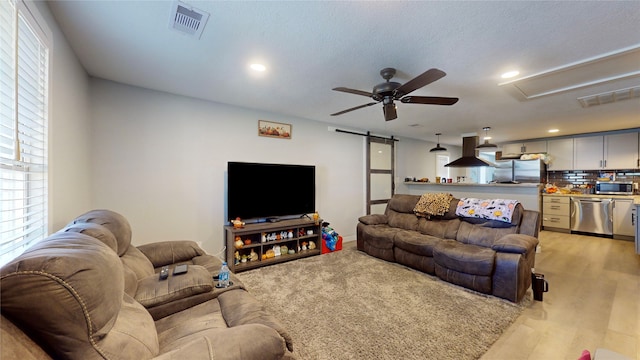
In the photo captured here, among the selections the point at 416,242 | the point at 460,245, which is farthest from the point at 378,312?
the point at 460,245

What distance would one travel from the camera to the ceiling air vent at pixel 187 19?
160 cm

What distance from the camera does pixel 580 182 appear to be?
5.91m

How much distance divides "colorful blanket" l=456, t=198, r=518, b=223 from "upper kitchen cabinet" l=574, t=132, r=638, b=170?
4.44 meters

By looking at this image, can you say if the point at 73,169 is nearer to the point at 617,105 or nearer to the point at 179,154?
the point at 179,154

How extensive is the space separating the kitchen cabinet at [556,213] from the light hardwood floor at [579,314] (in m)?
1.82

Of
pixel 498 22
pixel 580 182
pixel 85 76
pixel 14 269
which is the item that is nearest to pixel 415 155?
pixel 580 182

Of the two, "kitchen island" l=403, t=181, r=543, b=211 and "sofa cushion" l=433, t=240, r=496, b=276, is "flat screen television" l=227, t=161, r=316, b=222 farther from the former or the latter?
"kitchen island" l=403, t=181, r=543, b=211

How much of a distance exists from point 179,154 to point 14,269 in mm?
2845

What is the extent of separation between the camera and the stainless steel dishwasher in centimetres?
501

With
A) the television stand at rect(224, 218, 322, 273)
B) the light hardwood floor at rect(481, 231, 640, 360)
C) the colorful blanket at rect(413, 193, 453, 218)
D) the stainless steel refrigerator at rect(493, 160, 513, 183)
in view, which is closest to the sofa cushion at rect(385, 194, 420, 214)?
the colorful blanket at rect(413, 193, 453, 218)

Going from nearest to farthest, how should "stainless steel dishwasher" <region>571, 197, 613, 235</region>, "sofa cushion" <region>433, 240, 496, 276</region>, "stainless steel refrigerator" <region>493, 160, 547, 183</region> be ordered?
1. "sofa cushion" <region>433, 240, 496, 276</region>
2. "stainless steel dishwasher" <region>571, 197, 613, 235</region>
3. "stainless steel refrigerator" <region>493, 160, 547, 183</region>

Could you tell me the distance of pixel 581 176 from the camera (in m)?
5.90

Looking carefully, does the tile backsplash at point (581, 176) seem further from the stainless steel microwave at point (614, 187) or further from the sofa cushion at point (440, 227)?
the sofa cushion at point (440, 227)

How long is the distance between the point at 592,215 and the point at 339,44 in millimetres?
6666
